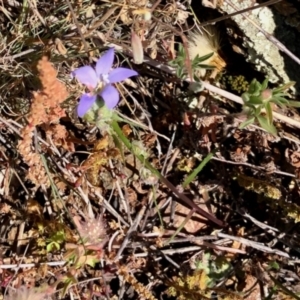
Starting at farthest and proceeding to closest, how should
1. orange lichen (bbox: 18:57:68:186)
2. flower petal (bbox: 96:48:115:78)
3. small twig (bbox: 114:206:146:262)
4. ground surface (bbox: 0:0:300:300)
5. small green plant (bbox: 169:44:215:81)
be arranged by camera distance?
small twig (bbox: 114:206:146:262) < ground surface (bbox: 0:0:300:300) < small green plant (bbox: 169:44:215:81) < flower petal (bbox: 96:48:115:78) < orange lichen (bbox: 18:57:68:186)

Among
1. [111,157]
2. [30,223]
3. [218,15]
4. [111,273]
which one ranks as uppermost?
[218,15]

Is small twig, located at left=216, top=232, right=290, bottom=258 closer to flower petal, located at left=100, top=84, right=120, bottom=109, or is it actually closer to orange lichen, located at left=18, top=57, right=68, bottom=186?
orange lichen, located at left=18, top=57, right=68, bottom=186

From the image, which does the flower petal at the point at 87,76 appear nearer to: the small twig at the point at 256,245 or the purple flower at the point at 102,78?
the purple flower at the point at 102,78

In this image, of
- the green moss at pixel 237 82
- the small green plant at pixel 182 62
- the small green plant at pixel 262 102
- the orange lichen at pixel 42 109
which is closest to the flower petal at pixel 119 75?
the orange lichen at pixel 42 109

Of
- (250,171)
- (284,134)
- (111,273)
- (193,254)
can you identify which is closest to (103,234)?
(111,273)

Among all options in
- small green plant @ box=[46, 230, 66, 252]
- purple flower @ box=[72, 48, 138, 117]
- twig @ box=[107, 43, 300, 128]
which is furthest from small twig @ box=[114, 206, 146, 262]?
purple flower @ box=[72, 48, 138, 117]

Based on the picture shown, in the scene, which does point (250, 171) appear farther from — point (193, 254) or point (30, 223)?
point (30, 223)

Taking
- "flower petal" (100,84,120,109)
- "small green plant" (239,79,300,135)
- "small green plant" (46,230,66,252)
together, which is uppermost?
"flower petal" (100,84,120,109)
